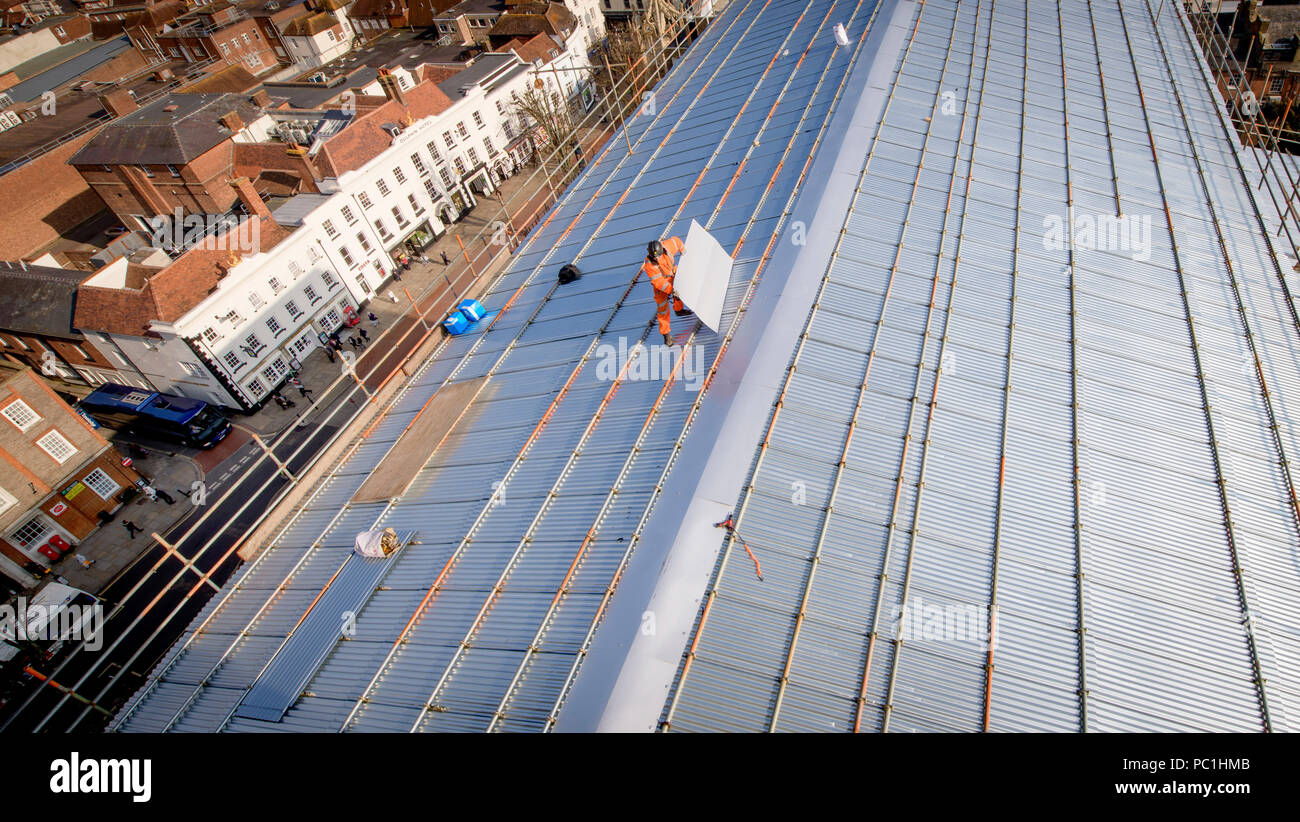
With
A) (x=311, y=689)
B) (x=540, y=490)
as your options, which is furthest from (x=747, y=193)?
(x=311, y=689)

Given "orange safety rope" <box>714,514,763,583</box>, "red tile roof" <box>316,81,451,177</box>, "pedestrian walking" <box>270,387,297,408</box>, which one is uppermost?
"orange safety rope" <box>714,514,763,583</box>

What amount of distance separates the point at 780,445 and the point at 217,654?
13519 millimetres

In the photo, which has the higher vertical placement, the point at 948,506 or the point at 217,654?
the point at 948,506

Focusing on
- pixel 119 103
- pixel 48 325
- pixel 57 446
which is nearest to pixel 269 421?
pixel 57 446

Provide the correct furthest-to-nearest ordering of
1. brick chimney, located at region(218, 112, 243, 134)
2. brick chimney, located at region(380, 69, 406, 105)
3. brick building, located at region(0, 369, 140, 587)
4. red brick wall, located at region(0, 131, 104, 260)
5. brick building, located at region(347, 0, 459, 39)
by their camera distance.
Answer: brick building, located at region(347, 0, 459, 39) < red brick wall, located at region(0, 131, 104, 260) < brick chimney, located at region(218, 112, 243, 134) < brick chimney, located at region(380, 69, 406, 105) < brick building, located at region(0, 369, 140, 587)

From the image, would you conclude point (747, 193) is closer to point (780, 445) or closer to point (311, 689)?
point (780, 445)

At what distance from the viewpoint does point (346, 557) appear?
48.8 feet

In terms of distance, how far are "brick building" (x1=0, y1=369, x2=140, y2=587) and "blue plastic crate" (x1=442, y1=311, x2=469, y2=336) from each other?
29950 mm

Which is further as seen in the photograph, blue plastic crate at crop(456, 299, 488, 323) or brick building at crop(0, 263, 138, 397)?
brick building at crop(0, 263, 138, 397)

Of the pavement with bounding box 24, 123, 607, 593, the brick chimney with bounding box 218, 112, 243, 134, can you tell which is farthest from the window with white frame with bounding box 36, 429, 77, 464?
the brick chimney with bounding box 218, 112, 243, 134

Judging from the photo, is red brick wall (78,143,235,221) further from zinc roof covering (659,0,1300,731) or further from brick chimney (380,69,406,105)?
zinc roof covering (659,0,1300,731)

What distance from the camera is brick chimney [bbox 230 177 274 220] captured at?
3881 cm

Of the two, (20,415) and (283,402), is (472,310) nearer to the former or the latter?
(283,402)

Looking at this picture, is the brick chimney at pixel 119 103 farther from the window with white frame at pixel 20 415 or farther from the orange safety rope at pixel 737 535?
the orange safety rope at pixel 737 535
